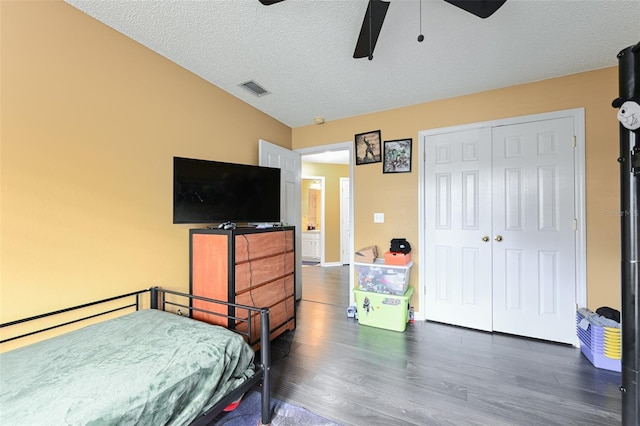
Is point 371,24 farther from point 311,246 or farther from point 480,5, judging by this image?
point 311,246

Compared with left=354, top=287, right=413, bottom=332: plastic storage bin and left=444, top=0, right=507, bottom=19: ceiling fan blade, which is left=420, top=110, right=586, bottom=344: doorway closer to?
left=354, top=287, right=413, bottom=332: plastic storage bin

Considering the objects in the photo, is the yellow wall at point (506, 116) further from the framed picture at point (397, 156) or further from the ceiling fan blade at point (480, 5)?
the ceiling fan blade at point (480, 5)

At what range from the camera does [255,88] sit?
8.22 ft

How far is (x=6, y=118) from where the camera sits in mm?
1280

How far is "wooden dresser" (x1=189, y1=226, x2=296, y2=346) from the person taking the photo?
6.19 ft

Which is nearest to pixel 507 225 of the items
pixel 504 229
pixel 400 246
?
pixel 504 229

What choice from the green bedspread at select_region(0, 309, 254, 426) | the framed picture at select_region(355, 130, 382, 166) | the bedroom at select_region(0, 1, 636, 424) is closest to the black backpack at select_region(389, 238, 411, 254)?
the framed picture at select_region(355, 130, 382, 166)

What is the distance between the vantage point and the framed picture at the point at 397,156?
2.92m

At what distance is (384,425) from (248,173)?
6.81ft

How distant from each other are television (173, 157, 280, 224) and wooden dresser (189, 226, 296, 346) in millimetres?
194

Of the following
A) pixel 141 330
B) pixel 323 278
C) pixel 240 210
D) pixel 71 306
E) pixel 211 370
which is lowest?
pixel 323 278

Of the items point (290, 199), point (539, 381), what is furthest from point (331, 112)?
point (539, 381)

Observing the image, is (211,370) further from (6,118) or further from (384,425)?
(6,118)

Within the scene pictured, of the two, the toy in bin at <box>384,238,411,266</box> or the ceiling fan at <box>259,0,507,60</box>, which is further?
the toy in bin at <box>384,238,411,266</box>
